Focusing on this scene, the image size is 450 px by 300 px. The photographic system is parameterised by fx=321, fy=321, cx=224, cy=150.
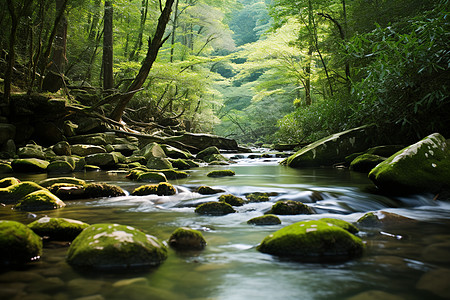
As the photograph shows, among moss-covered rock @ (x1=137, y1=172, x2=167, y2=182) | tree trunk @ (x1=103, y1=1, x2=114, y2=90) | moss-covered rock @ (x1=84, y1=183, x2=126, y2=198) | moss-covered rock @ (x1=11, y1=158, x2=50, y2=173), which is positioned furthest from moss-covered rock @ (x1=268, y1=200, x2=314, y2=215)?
tree trunk @ (x1=103, y1=1, x2=114, y2=90)

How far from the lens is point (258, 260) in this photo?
82.0 inches

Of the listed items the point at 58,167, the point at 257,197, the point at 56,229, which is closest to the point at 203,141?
the point at 58,167

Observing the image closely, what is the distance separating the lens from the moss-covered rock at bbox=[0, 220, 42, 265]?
6.04ft

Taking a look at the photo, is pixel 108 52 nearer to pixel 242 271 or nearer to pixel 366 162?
pixel 366 162

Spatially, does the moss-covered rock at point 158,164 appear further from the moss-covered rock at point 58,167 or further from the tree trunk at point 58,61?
the tree trunk at point 58,61

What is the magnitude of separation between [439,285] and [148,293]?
1.50 m

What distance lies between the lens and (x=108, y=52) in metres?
11.6

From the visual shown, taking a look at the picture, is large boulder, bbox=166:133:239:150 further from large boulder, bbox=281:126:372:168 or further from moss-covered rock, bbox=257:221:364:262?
moss-covered rock, bbox=257:221:364:262

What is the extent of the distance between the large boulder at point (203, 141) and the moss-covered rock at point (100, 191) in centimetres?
666

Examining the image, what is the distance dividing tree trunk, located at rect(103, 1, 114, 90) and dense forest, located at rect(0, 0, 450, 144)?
4 centimetres

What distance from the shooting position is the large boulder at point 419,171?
4043 mm

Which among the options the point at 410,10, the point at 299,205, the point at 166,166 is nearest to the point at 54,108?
the point at 166,166

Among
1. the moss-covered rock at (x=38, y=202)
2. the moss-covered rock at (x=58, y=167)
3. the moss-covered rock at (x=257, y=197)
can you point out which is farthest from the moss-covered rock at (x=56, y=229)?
the moss-covered rock at (x=58, y=167)

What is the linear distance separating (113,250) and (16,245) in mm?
580
